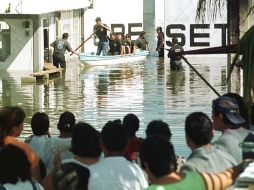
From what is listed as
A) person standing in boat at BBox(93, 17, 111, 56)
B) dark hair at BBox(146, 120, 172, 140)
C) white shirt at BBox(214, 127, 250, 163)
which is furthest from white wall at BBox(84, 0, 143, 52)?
white shirt at BBox(214, 127, 250, 163)

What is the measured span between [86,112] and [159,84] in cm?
654

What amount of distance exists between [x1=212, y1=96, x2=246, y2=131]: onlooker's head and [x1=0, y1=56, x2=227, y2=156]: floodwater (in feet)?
20.6

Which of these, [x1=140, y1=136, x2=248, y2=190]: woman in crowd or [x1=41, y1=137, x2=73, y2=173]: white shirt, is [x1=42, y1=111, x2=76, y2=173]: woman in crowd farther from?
[x1=140, y1=136, x2=248, y2=190]: woman in crowd

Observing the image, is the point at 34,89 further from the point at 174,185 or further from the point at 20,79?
the point at 174,185

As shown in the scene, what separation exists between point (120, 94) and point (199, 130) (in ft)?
55.2

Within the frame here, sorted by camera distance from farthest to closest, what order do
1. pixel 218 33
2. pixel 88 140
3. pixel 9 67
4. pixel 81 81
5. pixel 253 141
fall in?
pixel 218 33
pixel 9 67
pixel 81 81
pixel 253 141
pixel 88 140

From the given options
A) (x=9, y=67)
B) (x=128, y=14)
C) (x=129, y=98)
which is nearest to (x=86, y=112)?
(x=129, y=98)

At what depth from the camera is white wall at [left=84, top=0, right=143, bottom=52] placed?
39062mm

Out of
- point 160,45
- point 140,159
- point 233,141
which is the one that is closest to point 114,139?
point 233,141

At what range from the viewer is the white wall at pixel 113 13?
128ft

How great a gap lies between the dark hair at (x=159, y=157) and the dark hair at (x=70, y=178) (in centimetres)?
47

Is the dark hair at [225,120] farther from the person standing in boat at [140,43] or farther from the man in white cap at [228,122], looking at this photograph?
the person standing in boat at [140,43]

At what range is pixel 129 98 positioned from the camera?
2216 centimetres

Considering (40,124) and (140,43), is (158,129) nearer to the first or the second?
(40,124)
